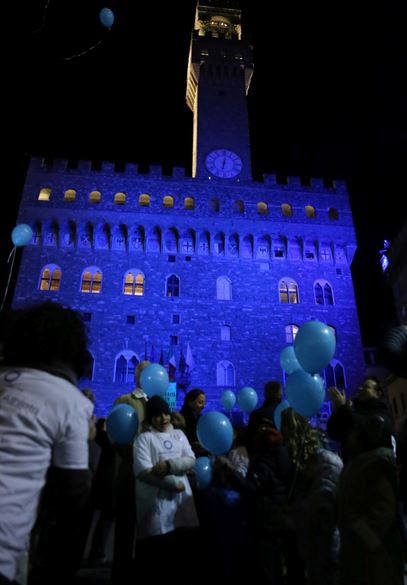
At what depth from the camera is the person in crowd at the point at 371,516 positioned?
313 cm

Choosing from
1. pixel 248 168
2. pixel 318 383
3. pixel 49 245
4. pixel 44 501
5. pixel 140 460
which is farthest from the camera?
pixel 248 168

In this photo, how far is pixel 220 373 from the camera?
21.4 meters

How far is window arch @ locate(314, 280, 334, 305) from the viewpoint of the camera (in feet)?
77.4

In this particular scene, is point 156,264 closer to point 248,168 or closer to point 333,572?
point 248,168

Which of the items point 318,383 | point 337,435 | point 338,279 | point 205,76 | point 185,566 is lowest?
point 185,566

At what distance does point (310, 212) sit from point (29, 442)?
25147 mm

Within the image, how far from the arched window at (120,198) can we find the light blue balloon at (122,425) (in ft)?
67.0

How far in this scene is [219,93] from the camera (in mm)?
28906

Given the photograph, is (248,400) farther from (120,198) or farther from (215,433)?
(120,198)

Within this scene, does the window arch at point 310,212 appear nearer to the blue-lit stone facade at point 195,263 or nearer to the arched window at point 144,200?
the blue-lit stone facade at point 195,263

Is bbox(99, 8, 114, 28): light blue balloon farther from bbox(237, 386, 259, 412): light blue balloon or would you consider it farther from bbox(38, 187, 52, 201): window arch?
bbox(38, 187, 52, 201): window arch

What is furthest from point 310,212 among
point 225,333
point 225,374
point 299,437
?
point 299,437

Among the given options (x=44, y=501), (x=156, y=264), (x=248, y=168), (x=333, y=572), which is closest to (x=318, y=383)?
(x=333, y=572)

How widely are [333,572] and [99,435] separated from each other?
10.6ft
